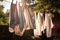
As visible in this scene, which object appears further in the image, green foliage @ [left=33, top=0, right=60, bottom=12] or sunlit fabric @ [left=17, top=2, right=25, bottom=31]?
green foliage @ [left=33, top=0, right=60, bottom=12]

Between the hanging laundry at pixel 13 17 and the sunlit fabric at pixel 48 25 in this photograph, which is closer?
the hanging laundry at pixel 13 17

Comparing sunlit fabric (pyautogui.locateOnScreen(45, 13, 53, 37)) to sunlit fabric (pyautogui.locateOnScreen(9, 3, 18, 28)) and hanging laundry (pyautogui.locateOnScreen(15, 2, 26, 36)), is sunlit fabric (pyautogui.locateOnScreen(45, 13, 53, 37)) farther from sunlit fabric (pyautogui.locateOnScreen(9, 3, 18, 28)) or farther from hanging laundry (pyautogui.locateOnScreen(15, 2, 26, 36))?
sunlit fabric (pyautogui.locateOnScreen(9, 3, 18, 28))

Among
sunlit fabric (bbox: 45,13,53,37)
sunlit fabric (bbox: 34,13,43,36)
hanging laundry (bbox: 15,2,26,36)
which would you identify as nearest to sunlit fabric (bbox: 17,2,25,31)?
hanging laundry (bbox: 15,2,26,36)

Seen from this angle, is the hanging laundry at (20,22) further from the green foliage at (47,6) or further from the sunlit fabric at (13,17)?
the green foliage at (47,6)

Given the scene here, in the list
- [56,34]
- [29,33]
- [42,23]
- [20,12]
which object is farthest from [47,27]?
[29,33]

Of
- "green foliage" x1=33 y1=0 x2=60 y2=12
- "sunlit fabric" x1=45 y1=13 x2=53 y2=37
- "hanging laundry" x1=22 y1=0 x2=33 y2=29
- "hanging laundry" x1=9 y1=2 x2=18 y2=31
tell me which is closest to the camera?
"hanging laundry" x1=9 y1=2 x2=18 y2=31

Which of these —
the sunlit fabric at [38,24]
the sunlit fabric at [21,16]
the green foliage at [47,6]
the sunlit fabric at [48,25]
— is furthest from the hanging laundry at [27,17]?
the sunlit fabric at [48,25]

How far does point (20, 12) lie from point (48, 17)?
0.82 meters

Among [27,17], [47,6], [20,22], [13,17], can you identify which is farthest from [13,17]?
[47,6]

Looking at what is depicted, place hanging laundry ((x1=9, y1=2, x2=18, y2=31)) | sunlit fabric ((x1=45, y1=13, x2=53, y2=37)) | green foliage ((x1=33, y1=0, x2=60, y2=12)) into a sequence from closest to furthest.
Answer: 1. hanging laundry ((x1=9, y1=2, x2=18, y2=31))
2. green foliage ((x1=33, y1=0, x2=60, y2=12))
3. sunlit fabric ((x1=45, y1=13, x2=53, y2=37))

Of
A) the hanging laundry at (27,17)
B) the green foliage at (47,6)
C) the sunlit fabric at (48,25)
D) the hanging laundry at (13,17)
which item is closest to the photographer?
the hanging laundry at (13,17)

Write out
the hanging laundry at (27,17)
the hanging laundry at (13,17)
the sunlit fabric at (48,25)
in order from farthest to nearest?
the sunlit fabric at (48,25)
the hanging laundry at (27,17)
the hanging laundry at (13,17)

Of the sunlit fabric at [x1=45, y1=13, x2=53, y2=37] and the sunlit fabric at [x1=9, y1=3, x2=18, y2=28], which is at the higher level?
the sunlit fabric at [x1=9, y1=3, x2=18, y2=28]

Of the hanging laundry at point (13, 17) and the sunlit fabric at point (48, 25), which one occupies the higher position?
the hanging laundry at point (13, 17)
